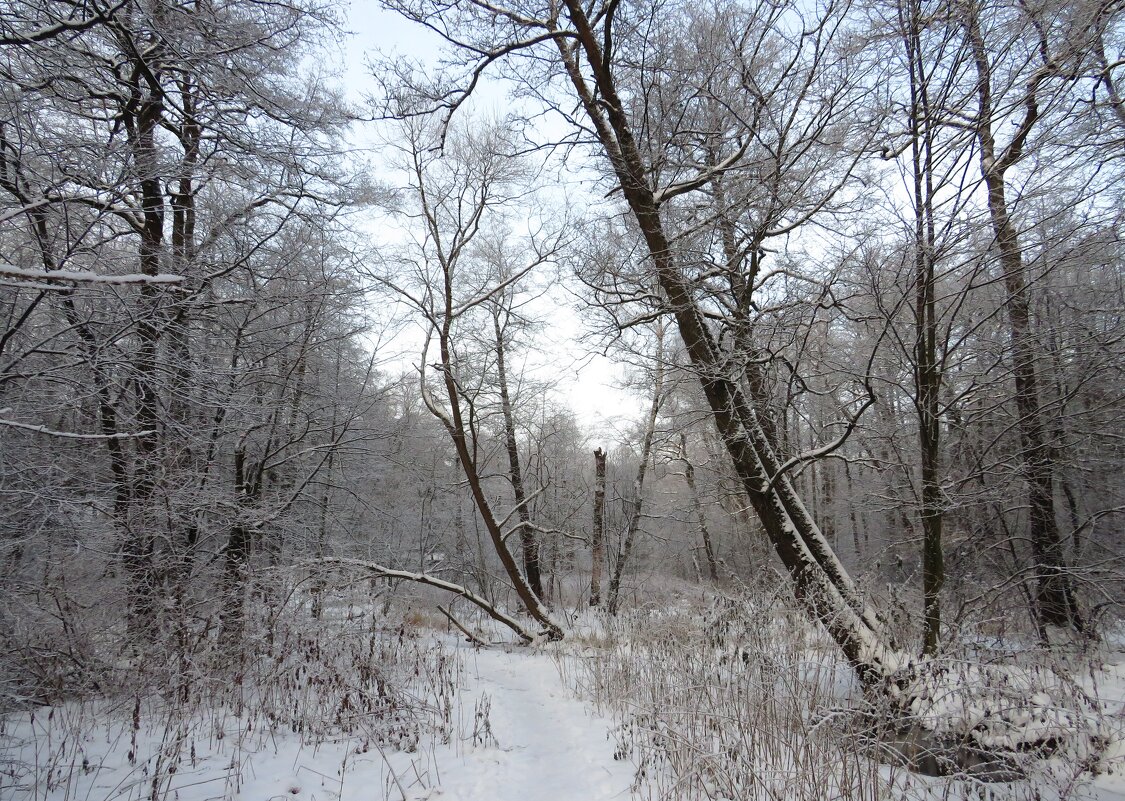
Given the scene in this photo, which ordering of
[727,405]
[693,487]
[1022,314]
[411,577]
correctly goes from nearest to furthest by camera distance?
[1022,314] < [727,405] < [411,577] < [693,487]

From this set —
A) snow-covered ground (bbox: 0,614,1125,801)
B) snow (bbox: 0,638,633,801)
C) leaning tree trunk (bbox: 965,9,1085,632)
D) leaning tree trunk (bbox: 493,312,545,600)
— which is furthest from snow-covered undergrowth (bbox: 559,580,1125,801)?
leaning tree trunk (bbox: 493,312,545,600)

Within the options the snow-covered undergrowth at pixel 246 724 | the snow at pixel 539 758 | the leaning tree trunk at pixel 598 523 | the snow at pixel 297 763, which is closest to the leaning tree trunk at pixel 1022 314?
the snow at pixel 539 758

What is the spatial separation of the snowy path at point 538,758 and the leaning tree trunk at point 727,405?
2245 millimetres

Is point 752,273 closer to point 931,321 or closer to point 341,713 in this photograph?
point 931,321

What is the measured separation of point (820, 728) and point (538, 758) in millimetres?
2083

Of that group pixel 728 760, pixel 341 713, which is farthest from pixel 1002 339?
pixel 341 713

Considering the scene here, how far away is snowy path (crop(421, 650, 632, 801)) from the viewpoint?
3.43 m

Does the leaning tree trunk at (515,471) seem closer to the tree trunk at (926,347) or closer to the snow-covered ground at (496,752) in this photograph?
the snow-covered ground at (496,752)

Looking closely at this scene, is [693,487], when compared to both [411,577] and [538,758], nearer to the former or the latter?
[411,577]

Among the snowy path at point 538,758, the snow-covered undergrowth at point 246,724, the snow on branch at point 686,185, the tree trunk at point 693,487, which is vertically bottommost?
the snowy path at point 538,758

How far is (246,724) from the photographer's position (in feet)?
14.4

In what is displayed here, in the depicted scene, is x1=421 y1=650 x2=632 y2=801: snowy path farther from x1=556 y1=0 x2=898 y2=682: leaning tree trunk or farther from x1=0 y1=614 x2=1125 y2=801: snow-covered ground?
x1=556 y1=0 x2=898 y2=682: leaning tree trunk

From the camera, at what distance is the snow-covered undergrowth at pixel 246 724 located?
332cm

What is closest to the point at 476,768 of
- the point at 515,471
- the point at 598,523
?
the point at 598,523
